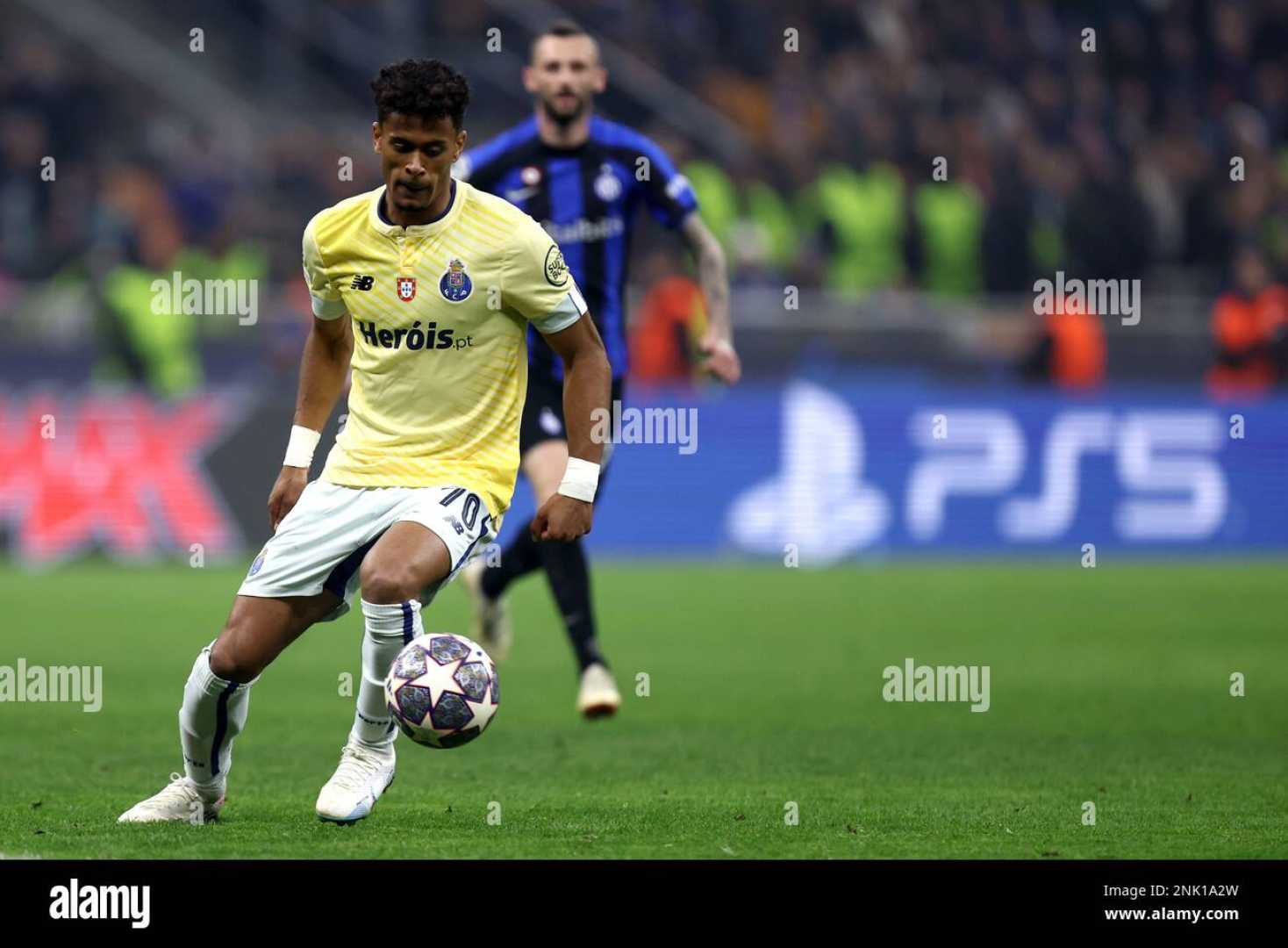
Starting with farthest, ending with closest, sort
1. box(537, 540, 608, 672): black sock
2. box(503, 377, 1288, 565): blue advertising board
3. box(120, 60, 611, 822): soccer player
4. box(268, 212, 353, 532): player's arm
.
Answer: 1. box(503, 377, 1288, 565): blue advertising board
2. box(537, 540, 608, 672): black sock
3. box(268, 212, 353, 532): player's arm
4. box(120, 60, 611, 822): soccer player

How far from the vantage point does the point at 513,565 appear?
998 centimetres

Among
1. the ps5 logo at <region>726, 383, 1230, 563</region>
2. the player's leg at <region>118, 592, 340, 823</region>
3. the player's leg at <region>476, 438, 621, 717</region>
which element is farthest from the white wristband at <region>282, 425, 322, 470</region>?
the ps5 logo at <region>726, 383, 1230, 563</region>

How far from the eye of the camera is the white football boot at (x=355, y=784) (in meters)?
6.17

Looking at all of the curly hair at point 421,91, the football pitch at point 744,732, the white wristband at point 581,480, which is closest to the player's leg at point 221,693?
the football pitch at point 744,732

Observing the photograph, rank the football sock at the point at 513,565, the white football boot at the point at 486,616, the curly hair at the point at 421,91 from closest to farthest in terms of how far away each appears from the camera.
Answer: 1. the curly hair at the point at 421,91
2. the football sock at the point at 513,565
3. the white football boot at the point at 486,616

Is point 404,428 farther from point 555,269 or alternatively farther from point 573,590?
point 573,590

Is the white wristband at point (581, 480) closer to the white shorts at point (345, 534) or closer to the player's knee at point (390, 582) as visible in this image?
the white shorts at point (345, 534)

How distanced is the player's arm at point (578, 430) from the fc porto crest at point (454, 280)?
0.30 metres

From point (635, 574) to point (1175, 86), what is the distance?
10.8 meters

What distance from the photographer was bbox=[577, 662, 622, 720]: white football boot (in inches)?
337

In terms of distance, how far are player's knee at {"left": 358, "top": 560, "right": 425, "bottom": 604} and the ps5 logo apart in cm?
1090

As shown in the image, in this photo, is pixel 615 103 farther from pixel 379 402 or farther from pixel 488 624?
pixel 379 402

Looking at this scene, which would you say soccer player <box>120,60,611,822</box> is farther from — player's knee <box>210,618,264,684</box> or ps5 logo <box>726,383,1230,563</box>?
ps5 logo <box>726,383,1230,563</box>
